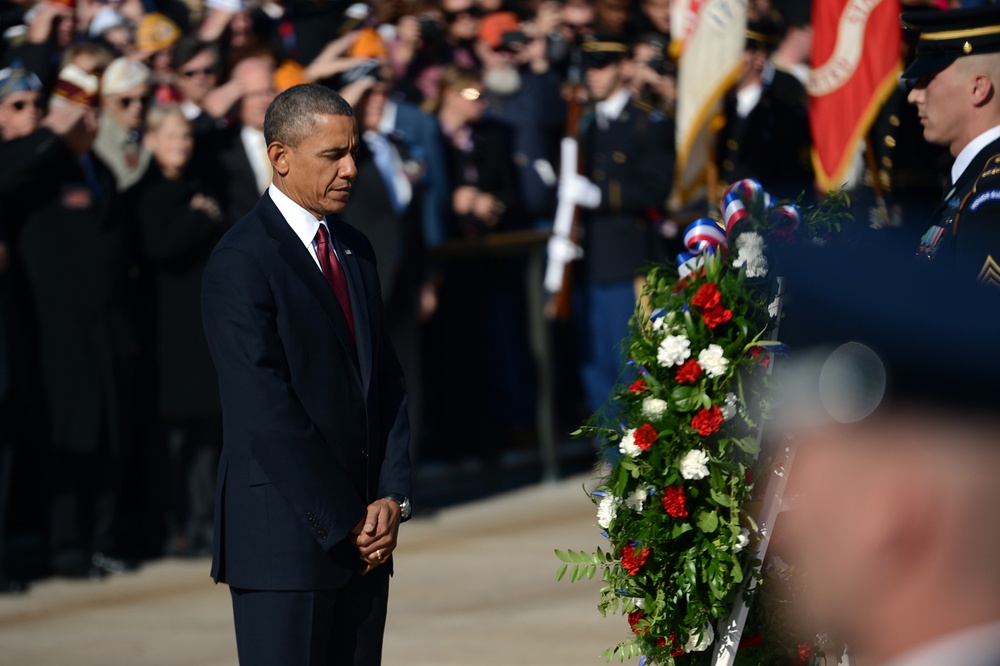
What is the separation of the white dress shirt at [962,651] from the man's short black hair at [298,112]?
2416 millimetres

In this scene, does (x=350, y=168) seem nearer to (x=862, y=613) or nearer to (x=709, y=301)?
A: (x=709, y=301)

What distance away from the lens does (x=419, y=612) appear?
23.7 feet

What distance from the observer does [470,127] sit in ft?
34.0

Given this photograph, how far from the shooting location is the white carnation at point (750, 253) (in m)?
4.01

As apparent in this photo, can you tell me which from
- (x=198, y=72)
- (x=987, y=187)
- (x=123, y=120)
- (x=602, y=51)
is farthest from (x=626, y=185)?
(x=987, y=187)

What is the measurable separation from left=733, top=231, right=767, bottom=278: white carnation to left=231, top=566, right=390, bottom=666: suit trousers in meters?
1.15

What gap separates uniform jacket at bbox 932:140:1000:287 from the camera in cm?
397

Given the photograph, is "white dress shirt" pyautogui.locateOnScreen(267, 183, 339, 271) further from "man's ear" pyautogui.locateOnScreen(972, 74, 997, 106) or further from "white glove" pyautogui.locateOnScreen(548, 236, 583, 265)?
"white glove" pyautogui.locateOnScreen(548, 236, 583, 265)

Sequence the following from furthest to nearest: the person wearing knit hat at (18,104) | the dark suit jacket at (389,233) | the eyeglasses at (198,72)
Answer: the dark suit jacket at (389,233) < the eyeglasses at (198,72) < the person wearing knit hat at (18,104)

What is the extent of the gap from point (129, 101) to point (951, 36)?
16.0 feet

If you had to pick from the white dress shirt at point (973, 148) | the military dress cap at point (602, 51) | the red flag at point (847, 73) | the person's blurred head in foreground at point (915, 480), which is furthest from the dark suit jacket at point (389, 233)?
the person's blurred head in foreground at point (915, 480)

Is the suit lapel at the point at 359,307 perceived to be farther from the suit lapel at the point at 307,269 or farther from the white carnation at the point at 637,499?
the white carnation at the point at 637,499

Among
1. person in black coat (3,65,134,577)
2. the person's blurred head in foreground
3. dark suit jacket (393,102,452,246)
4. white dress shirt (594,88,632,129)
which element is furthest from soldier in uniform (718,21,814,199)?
the person's blurred head in foreground

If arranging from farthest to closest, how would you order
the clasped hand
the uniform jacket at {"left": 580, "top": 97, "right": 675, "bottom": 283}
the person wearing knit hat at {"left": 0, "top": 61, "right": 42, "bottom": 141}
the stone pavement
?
the uniform jacket at {"left": 580, "top": 97, "right": 675, "bottom": 283} < the person wearing knit hat at {"left": 0, "top": 61, "right": 42, "bottom": 141} < the stone pavement < the clasped hand
